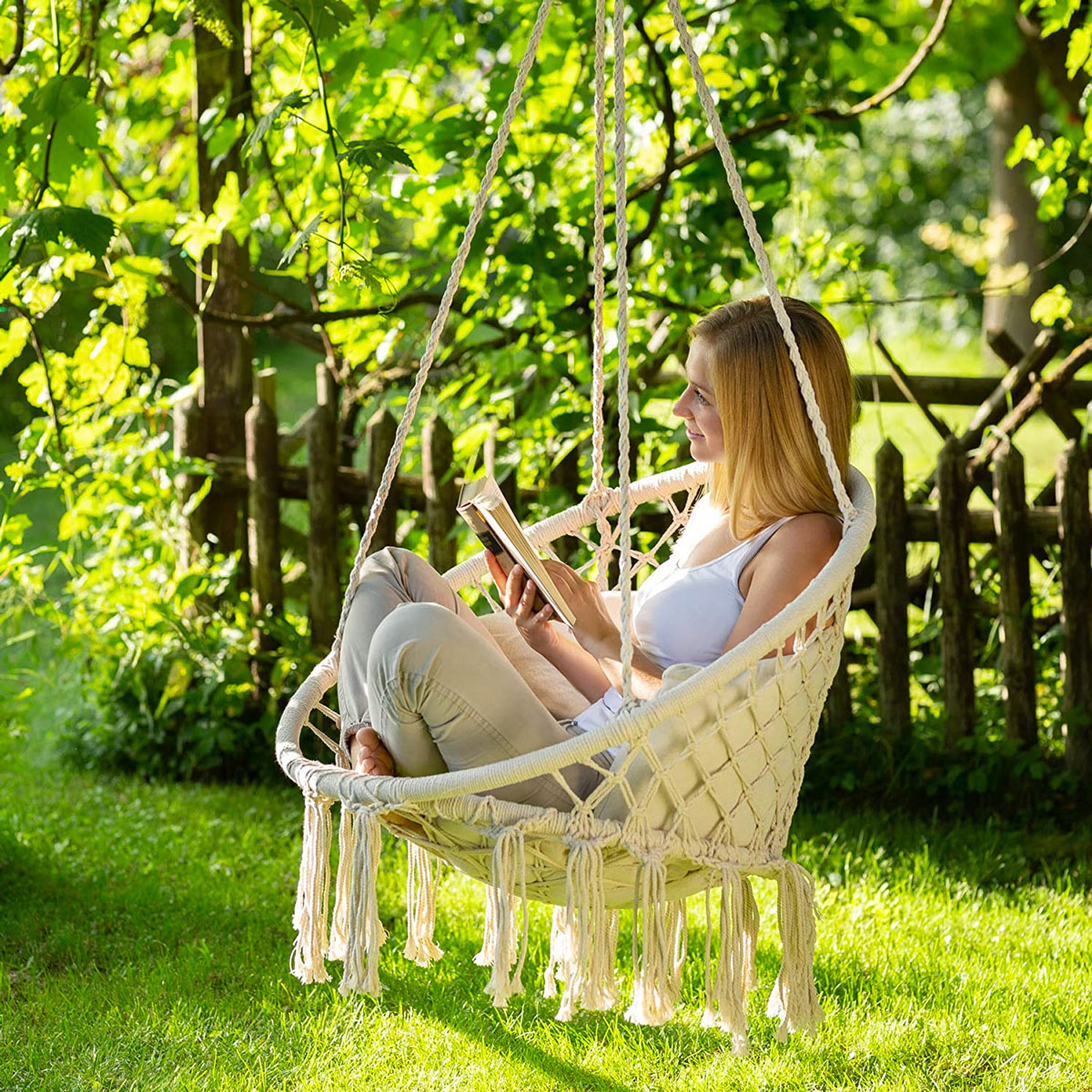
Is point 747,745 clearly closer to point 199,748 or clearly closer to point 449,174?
point 449,174

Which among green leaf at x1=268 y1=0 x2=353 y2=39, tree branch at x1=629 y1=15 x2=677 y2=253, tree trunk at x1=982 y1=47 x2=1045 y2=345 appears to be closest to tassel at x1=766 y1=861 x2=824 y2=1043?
green leaf at x1=268 y1=0 x2=353 y2=39

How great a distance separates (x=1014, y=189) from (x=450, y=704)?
7.95 m

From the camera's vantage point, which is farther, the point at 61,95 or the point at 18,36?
the point at 18,36

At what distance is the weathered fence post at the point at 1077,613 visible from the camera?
3.17 m

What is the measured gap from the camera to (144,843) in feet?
10.2

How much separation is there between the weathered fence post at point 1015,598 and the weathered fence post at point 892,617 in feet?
0.77

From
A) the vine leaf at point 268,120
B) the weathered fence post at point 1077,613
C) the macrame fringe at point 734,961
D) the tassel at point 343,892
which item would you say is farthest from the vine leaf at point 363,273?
the weathered fence post at point 1077,613

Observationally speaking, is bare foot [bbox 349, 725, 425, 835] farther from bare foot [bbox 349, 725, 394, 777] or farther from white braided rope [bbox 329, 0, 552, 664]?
white braided rope [bbox 329, 0, 552, 664]

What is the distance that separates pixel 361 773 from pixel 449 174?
204 centimetres

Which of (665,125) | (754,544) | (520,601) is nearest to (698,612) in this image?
(754,544)

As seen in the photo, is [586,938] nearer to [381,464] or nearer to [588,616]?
[588,616]

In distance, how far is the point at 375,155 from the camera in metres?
2.13

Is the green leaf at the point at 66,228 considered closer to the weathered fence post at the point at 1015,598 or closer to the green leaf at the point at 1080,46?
the weathered fence post at the point at 1015,598

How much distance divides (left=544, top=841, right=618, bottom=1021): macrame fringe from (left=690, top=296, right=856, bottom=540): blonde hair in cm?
62
